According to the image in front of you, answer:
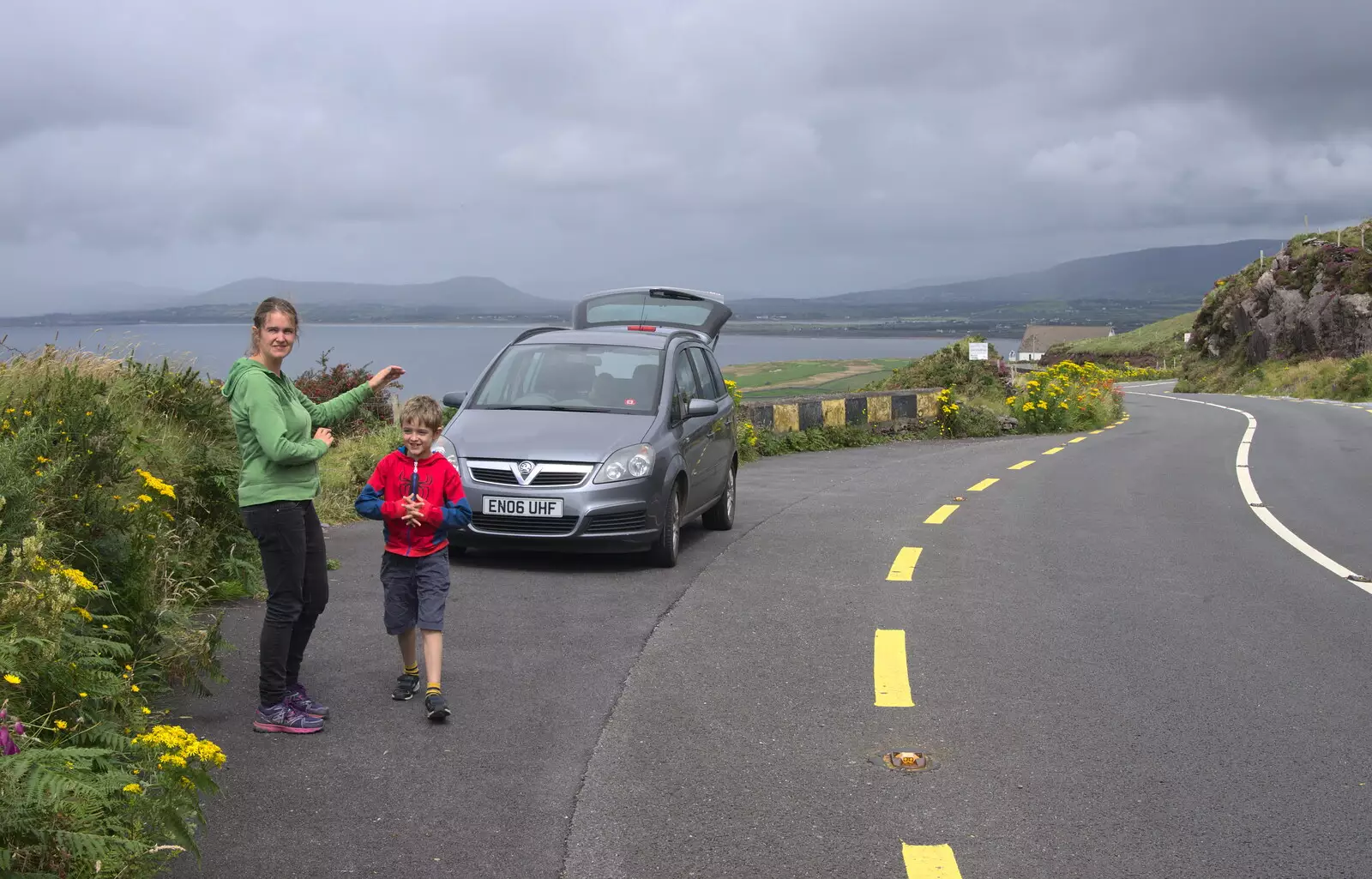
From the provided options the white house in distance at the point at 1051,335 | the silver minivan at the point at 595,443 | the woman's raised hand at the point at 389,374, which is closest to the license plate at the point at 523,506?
the silver minivan at the point at 595,443

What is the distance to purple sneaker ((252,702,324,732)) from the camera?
5496mm

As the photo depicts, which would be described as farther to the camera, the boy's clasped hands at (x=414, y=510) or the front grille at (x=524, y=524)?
the front grille at (x=524, y=524)

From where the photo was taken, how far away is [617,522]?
9.30m

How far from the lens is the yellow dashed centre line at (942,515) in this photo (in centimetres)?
1209

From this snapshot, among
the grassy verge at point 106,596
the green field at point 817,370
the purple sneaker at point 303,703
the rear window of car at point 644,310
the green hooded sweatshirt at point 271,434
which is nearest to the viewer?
the grassy verge at point 106,596

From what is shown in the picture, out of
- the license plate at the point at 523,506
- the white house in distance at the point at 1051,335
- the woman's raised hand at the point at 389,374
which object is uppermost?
the woman's raised hand at the point at 389,374

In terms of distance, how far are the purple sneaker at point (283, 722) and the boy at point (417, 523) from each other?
0.53 meters

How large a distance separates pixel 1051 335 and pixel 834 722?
183m

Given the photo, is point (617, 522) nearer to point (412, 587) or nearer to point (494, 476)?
point (494, 476)

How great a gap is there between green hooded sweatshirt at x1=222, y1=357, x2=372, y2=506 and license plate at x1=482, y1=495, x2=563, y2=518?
355cm

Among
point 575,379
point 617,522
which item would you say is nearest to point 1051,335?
point 575,379

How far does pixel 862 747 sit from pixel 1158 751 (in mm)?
1163

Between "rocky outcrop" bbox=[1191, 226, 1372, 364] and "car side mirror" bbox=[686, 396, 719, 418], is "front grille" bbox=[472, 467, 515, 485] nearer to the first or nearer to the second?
"car side mirror" bbox=[686, 396, 719, 418]

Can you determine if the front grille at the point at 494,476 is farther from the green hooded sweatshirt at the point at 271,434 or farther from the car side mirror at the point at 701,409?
the green hooded sweatshirt at the point at 271,434
